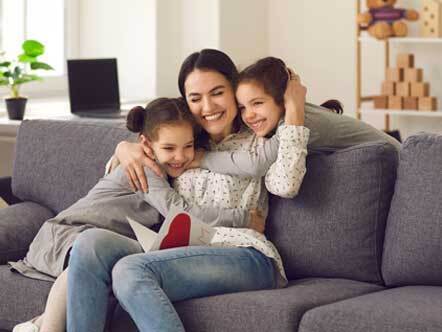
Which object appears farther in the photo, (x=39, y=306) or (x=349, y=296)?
(x=39, y=306)

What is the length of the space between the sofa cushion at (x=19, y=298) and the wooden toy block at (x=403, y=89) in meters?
2.95

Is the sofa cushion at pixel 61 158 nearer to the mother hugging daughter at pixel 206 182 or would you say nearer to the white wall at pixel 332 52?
the mother hugging daughter at pixel 206 182

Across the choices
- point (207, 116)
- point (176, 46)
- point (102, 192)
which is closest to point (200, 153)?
point (207, 116)

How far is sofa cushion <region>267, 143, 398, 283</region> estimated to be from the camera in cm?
285

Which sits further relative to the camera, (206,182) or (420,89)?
(420,89)

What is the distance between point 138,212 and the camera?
3047 millimetres

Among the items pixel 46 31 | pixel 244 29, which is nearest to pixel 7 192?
pixel 46 31

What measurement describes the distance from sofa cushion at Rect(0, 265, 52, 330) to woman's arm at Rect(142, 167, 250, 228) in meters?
0.39

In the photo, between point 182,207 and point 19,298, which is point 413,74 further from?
point 19,298

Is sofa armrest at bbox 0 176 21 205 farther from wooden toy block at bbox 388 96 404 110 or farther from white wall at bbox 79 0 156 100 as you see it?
wooden toy block at bbox 388 96 404 110

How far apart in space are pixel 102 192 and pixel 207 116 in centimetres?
41

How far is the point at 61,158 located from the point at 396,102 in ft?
8.15

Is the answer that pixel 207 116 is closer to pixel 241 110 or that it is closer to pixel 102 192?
pixel 241 110

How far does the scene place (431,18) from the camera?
17.5ft
